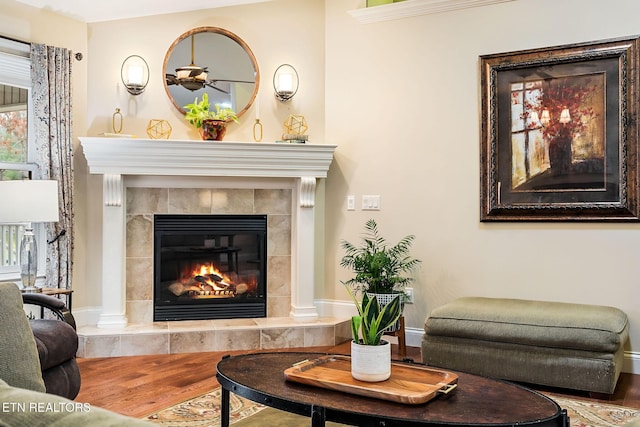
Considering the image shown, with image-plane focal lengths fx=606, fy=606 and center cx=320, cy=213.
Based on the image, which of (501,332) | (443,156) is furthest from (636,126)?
(501,332)

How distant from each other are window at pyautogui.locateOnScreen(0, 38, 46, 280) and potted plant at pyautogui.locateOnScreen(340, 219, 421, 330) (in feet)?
8.01

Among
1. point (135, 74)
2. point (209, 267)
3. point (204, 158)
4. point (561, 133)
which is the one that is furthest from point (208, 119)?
point (561, 133)

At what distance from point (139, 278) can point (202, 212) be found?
2.39 feet

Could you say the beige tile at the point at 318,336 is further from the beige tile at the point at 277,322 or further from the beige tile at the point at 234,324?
the beige tile at the point at 234,324

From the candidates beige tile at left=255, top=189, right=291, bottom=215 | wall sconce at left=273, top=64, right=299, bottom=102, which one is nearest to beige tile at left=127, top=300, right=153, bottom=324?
beige tile at left=255, top=189, right=291, bottom=215

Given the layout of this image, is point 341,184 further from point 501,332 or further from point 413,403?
point 413,403

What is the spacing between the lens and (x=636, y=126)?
3.97 meters

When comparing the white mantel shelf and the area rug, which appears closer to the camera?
the area rug

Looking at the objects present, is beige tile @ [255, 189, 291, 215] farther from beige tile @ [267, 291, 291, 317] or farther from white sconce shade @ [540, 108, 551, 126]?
white sconce shade @ [540, 108, 551, 126]

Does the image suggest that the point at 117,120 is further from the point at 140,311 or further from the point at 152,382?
the point at 152,382

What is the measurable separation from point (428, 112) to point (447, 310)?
164 cm

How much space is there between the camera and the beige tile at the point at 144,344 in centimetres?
440

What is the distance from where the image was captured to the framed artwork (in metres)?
4.00

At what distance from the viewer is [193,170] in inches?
185
